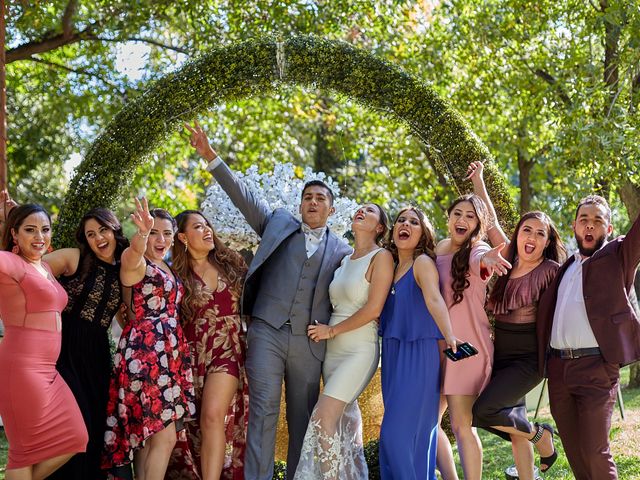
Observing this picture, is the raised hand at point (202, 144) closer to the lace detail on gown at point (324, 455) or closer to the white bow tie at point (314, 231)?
the white bow tie at point (314, 231)

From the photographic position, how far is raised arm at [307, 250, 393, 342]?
18.8ft

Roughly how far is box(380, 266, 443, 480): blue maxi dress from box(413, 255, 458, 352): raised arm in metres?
0.14

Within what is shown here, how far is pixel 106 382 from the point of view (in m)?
5.76

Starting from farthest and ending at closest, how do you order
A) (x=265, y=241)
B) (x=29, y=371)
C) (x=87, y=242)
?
(x=265, y=241)
(x=87, y=242)
(x=29, y=371)

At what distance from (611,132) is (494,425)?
487 cm

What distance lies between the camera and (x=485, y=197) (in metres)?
6.37

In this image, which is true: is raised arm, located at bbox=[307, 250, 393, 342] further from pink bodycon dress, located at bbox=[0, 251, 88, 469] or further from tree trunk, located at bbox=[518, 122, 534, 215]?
tree trunk, located at bbox=[518, 122, 534, 215]

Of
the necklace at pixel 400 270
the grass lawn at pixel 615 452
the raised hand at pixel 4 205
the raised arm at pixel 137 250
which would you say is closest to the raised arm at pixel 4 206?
the raised hand at pixel 4 205

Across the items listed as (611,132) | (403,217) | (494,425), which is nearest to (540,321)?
(494,425)

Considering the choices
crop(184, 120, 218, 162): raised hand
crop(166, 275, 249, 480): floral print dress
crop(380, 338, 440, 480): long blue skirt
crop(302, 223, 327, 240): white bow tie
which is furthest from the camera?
crop(302, 223, 327, 240): white bow tie

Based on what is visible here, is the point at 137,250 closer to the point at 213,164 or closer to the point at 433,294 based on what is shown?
the point at 213,164

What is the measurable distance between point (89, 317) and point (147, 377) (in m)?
0.58

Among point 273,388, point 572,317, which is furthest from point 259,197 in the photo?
point 572,317

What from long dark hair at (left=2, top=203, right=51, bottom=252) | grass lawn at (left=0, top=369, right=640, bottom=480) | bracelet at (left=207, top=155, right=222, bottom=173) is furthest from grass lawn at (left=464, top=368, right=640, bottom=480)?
long dark hair at (left=2, top=203, right=51, bottom=252)
